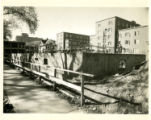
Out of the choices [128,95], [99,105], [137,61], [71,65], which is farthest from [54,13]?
[137,61]

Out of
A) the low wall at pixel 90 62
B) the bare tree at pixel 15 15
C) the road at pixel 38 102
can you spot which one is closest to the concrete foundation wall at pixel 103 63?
the low wall at pixel 90 62

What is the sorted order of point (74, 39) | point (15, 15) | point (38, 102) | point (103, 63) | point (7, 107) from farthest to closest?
point (103, 63)
point (74, 39)
point (15, 15)
point (38, 102)
point (7, 107)

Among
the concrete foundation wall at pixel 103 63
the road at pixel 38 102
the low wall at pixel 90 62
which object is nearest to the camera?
the road at pixel 38 102

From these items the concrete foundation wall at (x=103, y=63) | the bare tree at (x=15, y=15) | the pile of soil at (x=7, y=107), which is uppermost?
the bare tree at (x=15, y=15)

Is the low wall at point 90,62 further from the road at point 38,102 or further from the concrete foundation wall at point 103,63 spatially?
the road at point 38,102

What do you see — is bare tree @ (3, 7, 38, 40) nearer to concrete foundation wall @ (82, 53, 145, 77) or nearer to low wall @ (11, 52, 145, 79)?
low wall @ (11, 52, 145, 79)

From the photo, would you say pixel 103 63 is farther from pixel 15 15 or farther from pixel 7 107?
pixel 7 107

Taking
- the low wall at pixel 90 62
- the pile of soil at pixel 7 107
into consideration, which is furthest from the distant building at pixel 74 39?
the pile of soil at pixel 7 107

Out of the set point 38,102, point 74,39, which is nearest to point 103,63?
Answer: point 74,39

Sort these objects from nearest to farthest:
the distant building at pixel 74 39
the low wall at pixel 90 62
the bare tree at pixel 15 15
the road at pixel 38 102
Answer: the road at pixel 38 102 → the bare tree at pixel 15 15 → the distant building at pixel 74 39 → the low wall at pixel 90 62

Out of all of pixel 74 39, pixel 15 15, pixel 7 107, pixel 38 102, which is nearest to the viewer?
pixel 7 107

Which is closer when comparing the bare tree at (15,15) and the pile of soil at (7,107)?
the pile of soil at (7,107)

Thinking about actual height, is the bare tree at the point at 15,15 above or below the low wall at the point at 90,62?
above

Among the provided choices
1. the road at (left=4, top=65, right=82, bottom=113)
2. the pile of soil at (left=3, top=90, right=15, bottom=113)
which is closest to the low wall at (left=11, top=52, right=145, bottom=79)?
the road at (left=4, top=65, right=82, bottom=113)
